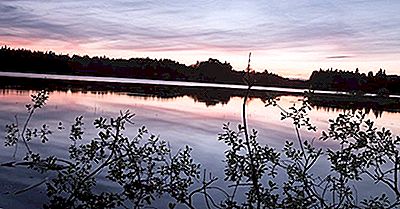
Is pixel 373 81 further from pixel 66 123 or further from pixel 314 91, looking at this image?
pixel 314 91

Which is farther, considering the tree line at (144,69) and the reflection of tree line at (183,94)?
the tree line at (144,69)

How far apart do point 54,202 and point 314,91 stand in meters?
2.55

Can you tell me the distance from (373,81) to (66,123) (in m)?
111

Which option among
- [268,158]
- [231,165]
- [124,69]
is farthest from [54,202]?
[124,69]

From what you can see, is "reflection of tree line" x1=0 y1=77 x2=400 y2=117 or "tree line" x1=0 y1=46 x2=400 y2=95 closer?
"reflection of tree line" x1=0 y1=77 x2=400 y2=117

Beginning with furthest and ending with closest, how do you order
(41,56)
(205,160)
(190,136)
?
(41,56)
(190,136)
(205,160)

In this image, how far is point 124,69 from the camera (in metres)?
184

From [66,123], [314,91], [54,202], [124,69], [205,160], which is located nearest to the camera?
[54,202]

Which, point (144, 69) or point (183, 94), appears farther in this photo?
point (144, 69)

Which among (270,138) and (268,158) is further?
(270,138)

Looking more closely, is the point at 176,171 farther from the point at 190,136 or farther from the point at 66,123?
the point at 66,123

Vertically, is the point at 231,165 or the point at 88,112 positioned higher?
the point at 231,165

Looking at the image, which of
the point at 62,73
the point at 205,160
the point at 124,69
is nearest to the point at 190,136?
the point at 205,160

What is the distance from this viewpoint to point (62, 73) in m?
152
